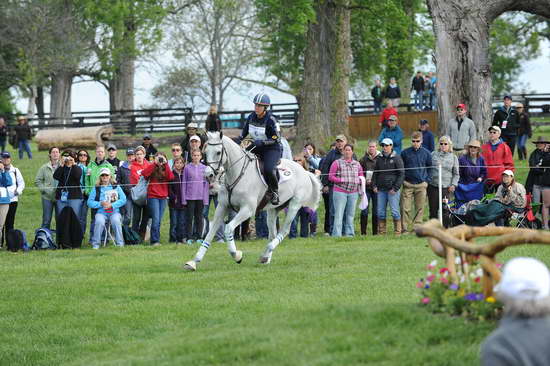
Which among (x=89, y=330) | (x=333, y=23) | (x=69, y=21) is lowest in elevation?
(x=89, y=330)

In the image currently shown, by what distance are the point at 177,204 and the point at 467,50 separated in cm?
826

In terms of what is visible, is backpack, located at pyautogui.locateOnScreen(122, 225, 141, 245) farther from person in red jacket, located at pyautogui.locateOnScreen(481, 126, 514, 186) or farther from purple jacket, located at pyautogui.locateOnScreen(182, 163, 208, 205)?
person in red jacket, located at pyautogui.locateOnScreen(481, 126, 514, 186)

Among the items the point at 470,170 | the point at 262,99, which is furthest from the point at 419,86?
the point at 262,99

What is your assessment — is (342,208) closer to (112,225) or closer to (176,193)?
(176,193)

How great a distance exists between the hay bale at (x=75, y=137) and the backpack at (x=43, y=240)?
19735 millimetres

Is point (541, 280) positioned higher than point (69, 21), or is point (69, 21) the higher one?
point (69, 21)

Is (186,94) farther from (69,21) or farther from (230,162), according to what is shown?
(230,162)

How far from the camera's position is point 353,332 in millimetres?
9281

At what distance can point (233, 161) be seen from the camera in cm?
1602

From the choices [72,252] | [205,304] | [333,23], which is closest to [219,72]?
[333,23]

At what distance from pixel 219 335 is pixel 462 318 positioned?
2.56 metres

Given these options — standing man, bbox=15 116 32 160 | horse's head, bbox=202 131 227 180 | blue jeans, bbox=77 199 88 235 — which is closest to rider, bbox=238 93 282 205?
horse's head, bbox=202 131 227 180

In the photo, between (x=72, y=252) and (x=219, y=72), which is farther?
(x=219, y=72)

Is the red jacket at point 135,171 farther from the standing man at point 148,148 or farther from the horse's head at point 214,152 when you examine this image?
the horse's head at point 214,152
